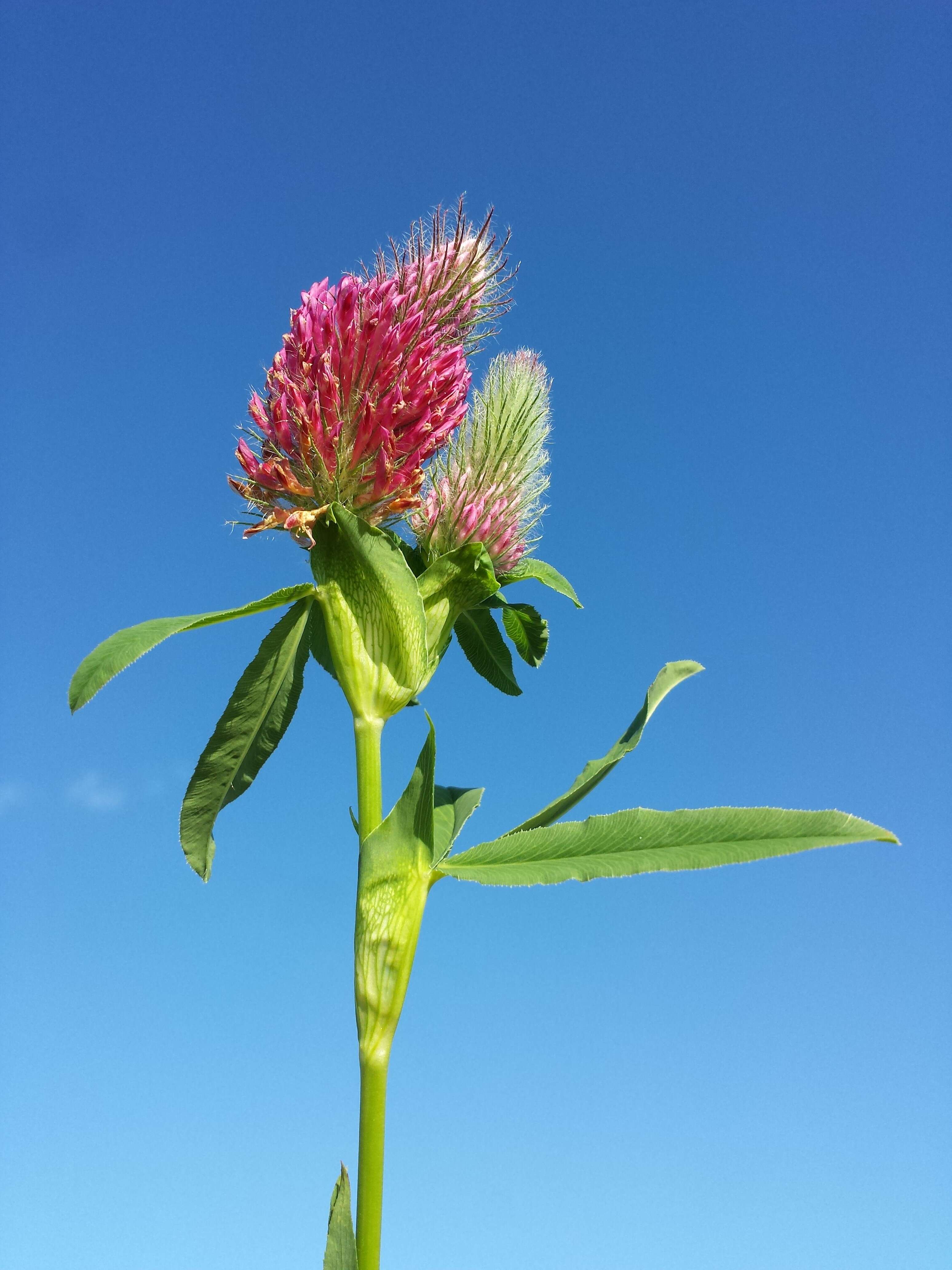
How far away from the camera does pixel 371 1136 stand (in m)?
2.12

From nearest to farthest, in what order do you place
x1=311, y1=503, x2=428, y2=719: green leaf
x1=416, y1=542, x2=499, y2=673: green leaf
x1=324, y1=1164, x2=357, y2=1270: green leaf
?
x1=324, y1=1164, x2=357, y2=1270: green leaf → x1=311, y1=503, x2=428, y2=719: green leaf → x1=416, y1=542, x2=499, y2=673: green leaf

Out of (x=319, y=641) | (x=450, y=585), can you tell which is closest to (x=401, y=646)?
(x=450, y=585)

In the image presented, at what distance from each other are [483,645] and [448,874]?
2.98 feet

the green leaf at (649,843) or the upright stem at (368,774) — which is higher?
the upright stem at (368,774)

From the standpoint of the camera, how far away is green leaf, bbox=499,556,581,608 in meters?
2.78

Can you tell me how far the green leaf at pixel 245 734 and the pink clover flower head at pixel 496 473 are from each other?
43cm

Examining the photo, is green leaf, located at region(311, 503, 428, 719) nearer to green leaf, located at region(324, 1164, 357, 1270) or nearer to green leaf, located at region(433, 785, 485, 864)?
green leaf, located at region(433, 785, 485, 864)

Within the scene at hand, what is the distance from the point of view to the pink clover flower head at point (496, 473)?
2.66m

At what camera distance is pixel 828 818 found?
2082mm

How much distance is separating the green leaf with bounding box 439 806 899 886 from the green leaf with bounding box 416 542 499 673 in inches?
22.0

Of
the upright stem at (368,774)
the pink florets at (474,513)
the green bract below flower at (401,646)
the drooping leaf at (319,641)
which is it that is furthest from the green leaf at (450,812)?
the pink florets at (474,513)

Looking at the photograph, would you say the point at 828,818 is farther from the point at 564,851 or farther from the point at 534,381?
the point at 534,381

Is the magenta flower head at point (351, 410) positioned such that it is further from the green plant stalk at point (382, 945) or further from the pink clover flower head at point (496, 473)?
the green plant stalk at point (382, 945)

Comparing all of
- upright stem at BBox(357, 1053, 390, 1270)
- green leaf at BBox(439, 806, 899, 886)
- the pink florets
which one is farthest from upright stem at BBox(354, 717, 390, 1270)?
the pink florets
